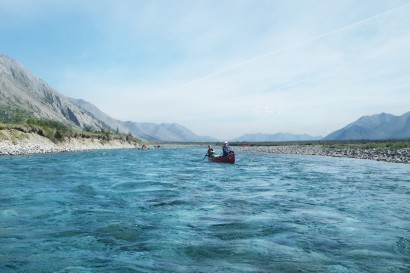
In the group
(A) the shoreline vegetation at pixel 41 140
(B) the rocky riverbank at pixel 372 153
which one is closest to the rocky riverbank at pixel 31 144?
(A) the shoreline vegetation at pixel 41 140

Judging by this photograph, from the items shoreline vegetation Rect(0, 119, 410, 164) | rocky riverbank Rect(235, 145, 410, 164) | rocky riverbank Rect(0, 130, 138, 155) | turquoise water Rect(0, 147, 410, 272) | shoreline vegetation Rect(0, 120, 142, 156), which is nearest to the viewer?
turquoise water Rect(0, 147, 410, 272)

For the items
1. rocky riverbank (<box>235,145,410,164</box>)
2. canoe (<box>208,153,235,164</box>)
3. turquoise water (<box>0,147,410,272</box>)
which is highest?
rocky riverbank (<box>235,145,410,164</box>)

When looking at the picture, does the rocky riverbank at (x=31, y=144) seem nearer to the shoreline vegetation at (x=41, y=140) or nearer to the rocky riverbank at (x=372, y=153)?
→ the shoreline vegetation at (x=41, y=140)

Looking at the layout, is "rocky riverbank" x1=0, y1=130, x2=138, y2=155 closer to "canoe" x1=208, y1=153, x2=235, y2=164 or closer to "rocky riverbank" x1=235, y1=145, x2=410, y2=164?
"canoe" x1=208, y1=153, x2=235, y2=164

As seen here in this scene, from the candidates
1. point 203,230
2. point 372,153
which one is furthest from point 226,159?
point 203,230

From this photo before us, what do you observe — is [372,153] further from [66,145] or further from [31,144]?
[66,145]

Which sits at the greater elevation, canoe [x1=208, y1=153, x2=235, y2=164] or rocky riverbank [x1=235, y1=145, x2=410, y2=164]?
rocky riverbank [x1=235, y1=145, x2=410, y2=164]

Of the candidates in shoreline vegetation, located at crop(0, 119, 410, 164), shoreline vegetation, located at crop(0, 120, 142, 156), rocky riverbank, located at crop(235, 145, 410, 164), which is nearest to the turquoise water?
rocky riverbank, located at crop(235, 145, 410, 164)

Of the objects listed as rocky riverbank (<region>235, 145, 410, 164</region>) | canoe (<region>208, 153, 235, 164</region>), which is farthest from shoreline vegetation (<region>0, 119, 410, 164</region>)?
canoe (<region>208, 153, 235, 164</region>)

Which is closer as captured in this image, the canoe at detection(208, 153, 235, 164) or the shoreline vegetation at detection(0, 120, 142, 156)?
the canoe at detection(208, 153, 235, 164)

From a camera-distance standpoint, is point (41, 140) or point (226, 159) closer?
point (226, 159)

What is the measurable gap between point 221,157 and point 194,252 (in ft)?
130

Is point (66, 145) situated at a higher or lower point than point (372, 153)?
lower

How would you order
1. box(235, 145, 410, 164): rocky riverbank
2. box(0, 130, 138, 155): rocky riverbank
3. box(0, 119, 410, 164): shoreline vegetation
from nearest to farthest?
box(235, 145, 410, 164): rocky riverbank < box(0, 119, 410, 164): shoreline vegetation < box(0, 130, 138, 155): rocky riverbank
